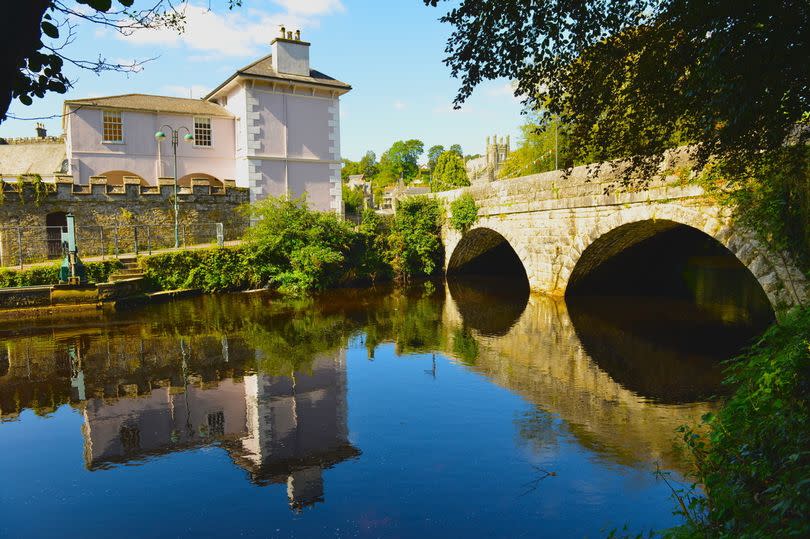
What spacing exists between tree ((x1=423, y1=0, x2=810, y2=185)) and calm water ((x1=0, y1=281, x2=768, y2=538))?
340cm

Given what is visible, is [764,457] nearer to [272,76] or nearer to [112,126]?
[272,76]

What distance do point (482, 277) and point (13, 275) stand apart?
56.7 feet

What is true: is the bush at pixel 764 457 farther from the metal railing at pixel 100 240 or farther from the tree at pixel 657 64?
the metal railing at pixel 100 240

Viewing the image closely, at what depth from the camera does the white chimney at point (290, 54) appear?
24.5 m

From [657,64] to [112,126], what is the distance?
23.1 meters

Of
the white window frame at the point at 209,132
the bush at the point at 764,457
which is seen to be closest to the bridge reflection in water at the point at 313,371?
the bush at the point at 764,457

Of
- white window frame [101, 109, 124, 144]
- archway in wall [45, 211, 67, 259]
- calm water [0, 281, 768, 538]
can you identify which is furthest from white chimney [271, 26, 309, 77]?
calm water [0, 281, 768, 538]

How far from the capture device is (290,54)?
24844 millimetres

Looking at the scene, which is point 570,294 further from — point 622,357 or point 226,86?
point 226,86

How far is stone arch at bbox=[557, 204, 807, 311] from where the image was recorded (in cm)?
850

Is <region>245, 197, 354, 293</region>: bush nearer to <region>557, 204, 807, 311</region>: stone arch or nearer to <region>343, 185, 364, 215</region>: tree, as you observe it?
<region>557, 204, 807, 311</region>: stone arch

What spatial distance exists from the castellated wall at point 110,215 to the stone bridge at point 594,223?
1025 cm

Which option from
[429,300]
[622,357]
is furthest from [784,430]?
[429,300]

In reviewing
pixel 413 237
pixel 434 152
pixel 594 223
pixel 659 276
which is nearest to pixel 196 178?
pixel 413 237
